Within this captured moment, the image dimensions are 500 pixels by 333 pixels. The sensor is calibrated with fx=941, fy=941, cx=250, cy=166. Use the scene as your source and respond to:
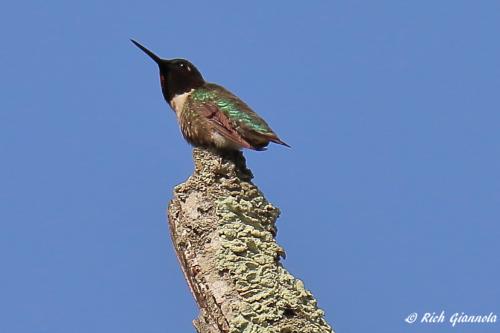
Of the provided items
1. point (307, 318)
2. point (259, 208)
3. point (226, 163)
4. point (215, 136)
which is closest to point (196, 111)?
point (215, 136)

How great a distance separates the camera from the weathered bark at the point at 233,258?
18.7 ft

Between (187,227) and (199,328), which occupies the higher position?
(187,227)

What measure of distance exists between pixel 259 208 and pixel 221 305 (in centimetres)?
127

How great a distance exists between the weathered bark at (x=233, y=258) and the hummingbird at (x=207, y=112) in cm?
91

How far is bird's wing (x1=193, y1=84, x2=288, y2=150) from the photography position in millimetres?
8227

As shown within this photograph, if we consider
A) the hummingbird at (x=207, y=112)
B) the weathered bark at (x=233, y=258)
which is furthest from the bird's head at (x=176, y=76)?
the weathered bark at (x=233, y=258)

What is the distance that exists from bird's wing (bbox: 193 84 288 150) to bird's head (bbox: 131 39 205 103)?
0.24 meters

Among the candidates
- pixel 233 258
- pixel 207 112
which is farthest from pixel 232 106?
pixel 233 258

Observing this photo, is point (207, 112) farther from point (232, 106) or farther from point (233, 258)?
point (233, 258)

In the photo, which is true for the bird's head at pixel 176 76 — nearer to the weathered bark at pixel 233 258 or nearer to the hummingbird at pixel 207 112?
the hummingbird at pixel 207 112

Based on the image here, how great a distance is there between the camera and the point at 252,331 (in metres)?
5.55

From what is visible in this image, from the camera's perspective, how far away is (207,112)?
28.7 ft
